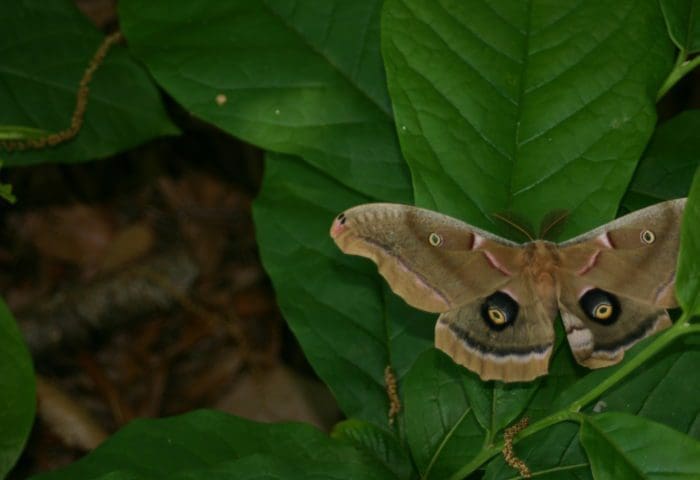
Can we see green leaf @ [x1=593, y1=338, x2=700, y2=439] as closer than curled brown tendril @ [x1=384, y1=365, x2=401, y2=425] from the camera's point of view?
Yes

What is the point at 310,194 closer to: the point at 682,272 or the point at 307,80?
the point at 307,80

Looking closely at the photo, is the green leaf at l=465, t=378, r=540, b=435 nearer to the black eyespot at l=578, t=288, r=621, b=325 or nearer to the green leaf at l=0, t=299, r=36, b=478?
the black eyespot at l=578, t=288, r=621, b=325

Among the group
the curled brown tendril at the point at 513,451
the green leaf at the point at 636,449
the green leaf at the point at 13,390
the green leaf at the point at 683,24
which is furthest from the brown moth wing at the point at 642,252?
the green leaf at the point at 13,390

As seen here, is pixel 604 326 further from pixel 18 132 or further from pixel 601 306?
pixel 18 132

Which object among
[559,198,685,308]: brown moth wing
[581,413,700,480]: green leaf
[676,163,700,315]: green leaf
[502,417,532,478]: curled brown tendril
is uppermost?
[676,163,700,315]: green leaf

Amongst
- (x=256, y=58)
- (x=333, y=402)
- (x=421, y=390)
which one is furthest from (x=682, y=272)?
(x=333, y=402)

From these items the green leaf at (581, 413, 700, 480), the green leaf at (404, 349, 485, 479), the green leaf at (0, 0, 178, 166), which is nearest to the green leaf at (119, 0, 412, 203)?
the green leaf at (0, 0, 178, 166)

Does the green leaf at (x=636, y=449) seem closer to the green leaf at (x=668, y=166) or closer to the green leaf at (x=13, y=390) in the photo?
the green leaf at (x=668, y=166)
